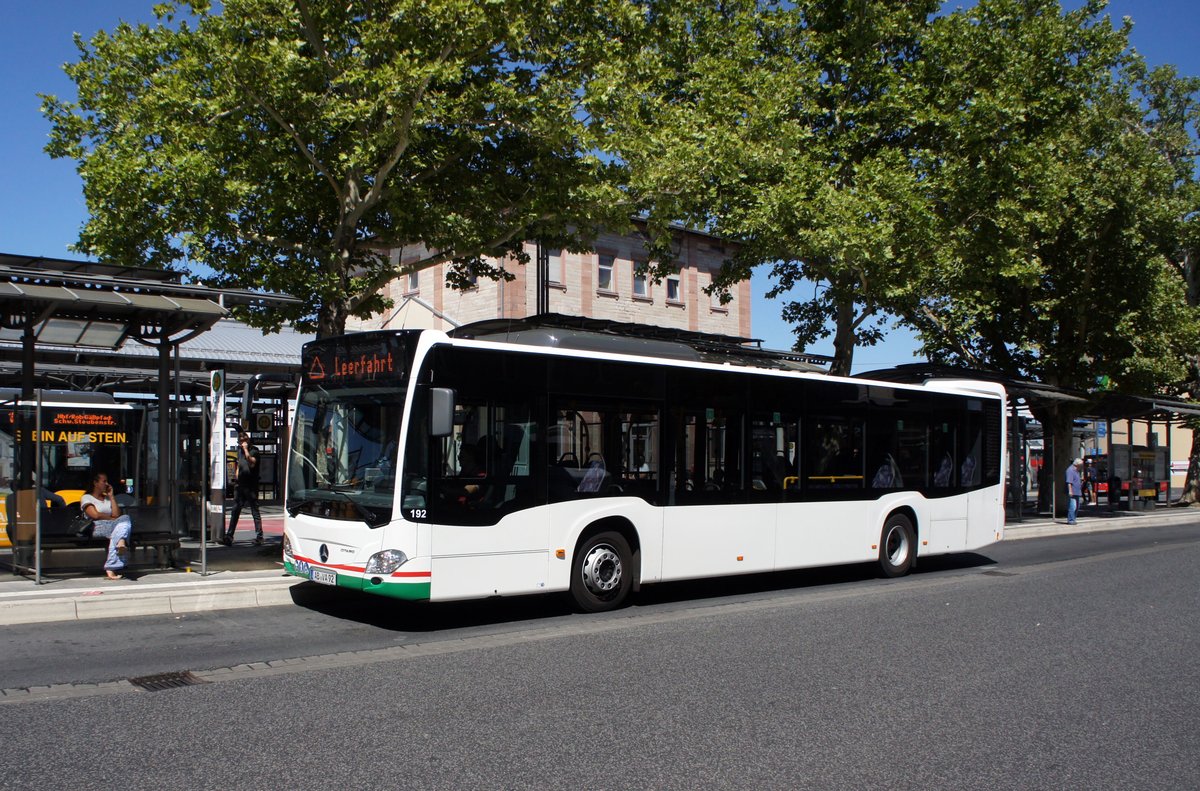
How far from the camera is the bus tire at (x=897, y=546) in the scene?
14719 millimetres

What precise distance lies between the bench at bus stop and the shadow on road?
212 cm

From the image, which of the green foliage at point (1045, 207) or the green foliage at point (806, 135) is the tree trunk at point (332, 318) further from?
the green foliage at point (1045, 207)

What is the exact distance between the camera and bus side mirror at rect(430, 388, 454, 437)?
9.31 meters

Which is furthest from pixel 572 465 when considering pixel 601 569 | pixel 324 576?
pixel 324 576

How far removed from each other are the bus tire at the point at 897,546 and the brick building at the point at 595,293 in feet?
70.3

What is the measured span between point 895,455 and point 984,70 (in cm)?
1261

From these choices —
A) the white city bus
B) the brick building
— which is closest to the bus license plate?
the white city bus

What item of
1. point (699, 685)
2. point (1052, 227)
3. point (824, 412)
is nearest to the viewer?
point (699, 685)

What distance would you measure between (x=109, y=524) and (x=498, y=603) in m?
4.78

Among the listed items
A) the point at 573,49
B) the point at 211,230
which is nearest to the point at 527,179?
the point at 573,49

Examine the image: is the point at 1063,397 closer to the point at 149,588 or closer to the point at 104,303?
the point at 149,588

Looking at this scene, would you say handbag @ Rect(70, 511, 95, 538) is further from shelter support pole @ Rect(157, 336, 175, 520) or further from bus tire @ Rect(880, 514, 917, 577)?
bus tire @ Rect(880, 514, 917, 577)

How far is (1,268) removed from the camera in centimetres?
1108

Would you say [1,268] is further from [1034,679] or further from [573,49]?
[1034,679]
